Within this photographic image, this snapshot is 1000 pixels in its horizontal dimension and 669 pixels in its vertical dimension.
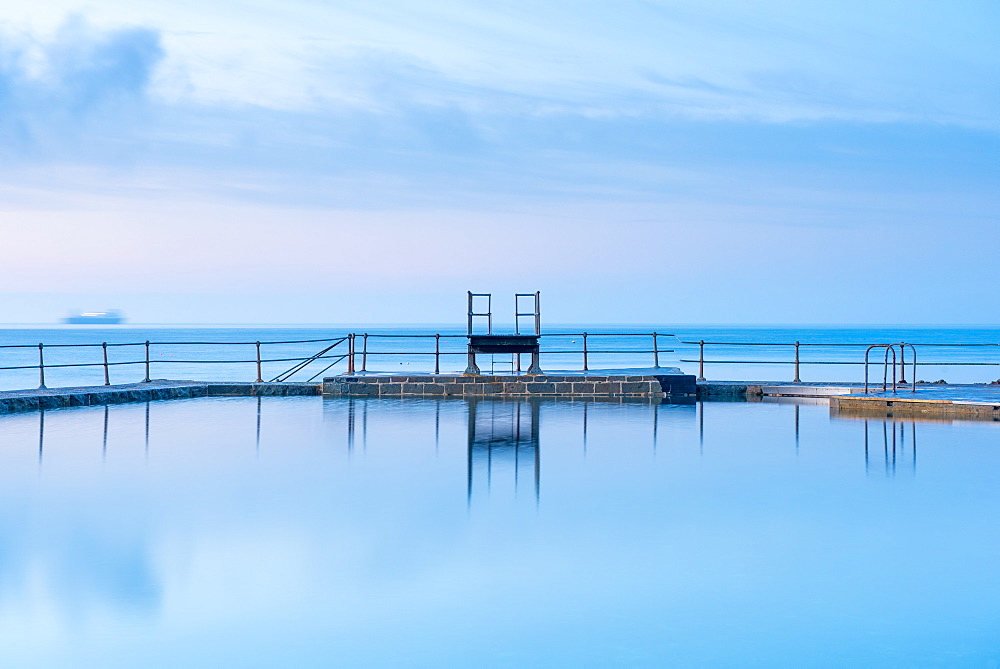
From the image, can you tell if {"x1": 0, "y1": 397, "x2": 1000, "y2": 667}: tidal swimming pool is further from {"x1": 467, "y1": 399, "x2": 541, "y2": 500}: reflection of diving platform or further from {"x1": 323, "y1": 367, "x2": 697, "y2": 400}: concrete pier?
{"x1": 323, "y1": 367, "x2": 697, "y2": 400}: concrete pier

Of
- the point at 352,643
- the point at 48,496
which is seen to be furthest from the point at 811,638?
the point at 48,496

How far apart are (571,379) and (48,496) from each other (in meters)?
11.3

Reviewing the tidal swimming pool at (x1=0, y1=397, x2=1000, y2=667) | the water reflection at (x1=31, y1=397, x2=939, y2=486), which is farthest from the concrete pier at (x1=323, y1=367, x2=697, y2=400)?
the tidal swimming pool at (x1=0, y1=397, x2=1000, y2=667)

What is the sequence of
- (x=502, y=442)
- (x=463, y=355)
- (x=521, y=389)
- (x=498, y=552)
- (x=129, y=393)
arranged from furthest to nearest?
1. (x=463, y=355)
2. (x=521, y=389)
3. (x=129, y=393)
4. (x=502, y=442)
5. (x=498, y=552)

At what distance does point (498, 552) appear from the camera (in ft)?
20.8

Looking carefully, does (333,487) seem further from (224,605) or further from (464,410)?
(464,410)

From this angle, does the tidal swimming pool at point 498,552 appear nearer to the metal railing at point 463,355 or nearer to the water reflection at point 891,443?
the water reflection at point 891,443

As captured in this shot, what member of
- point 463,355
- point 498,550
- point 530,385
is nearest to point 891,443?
point 498,550

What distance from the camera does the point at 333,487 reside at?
8.66 meters

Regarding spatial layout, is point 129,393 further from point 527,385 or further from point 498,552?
point 498,552

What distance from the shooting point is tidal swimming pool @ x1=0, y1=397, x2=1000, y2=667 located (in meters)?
4.73

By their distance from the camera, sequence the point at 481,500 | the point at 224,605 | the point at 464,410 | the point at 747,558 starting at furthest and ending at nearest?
the point at 464,410
the point at 481,500
the point at 747,558
the point at 224,605

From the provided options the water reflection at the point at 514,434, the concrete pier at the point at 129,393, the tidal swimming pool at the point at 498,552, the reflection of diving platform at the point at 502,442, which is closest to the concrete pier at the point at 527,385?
the water reflection at the point at 514,434

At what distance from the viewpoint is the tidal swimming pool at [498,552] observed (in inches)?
186
